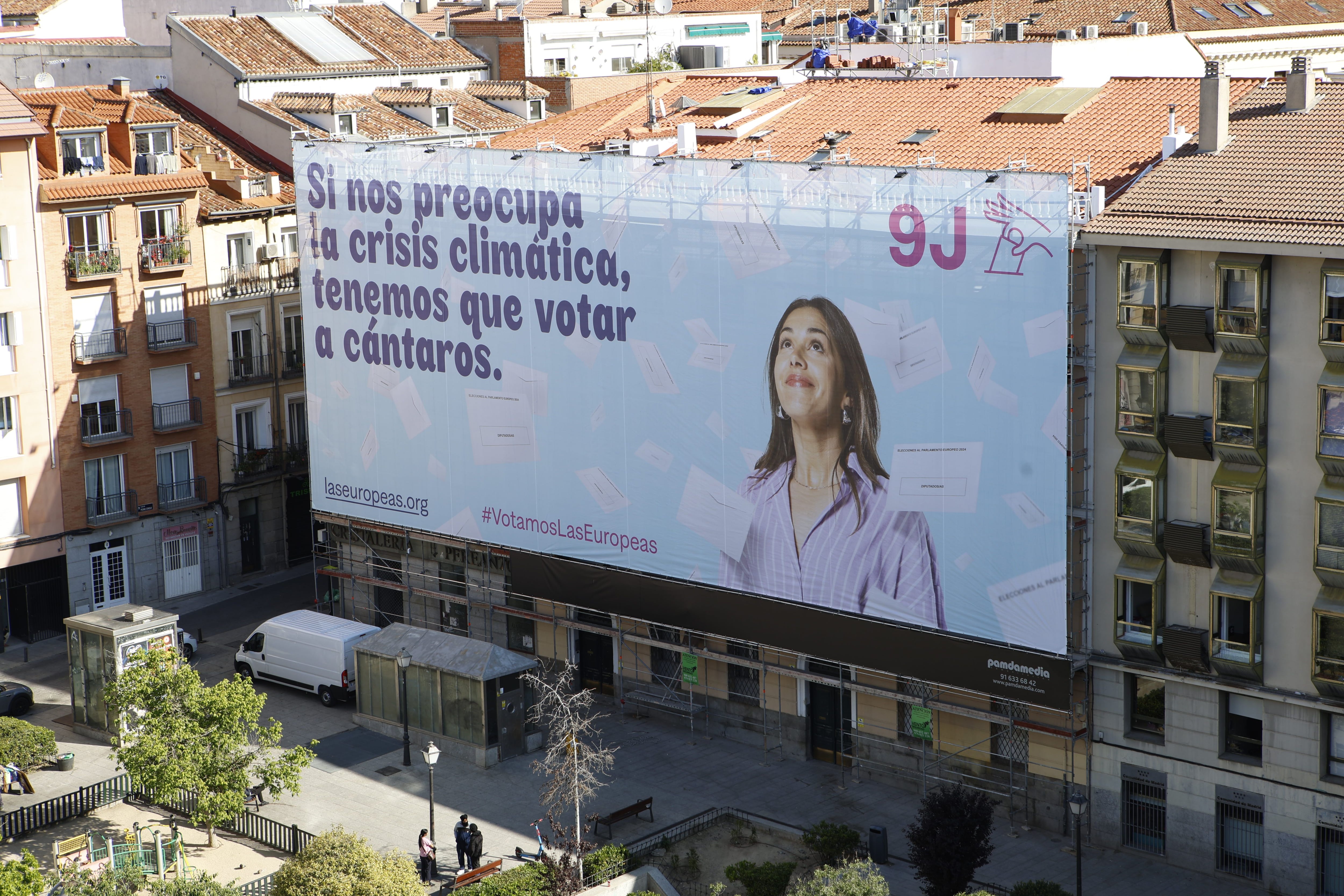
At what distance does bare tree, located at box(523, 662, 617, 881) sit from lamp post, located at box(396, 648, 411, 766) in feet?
9.89

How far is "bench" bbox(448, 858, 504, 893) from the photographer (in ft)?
110

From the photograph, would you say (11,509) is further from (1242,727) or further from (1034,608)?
(1242,727)

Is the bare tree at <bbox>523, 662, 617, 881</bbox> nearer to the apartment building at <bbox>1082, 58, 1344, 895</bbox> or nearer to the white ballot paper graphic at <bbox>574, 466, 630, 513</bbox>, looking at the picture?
the white ballot paper graphic at <bbox>574, 466, 630, 513</bbox>

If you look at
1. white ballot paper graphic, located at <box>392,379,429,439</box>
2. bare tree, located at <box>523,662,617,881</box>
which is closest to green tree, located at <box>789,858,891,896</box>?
bare tree, located at <box>523,662,617,881</box>

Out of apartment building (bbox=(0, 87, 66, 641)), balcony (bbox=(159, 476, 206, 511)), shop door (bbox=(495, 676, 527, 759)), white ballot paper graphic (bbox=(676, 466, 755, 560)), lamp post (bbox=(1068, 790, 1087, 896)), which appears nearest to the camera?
lamp post (bbox=(1068, 790, 1087, 896))

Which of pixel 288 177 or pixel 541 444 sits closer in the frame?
pixel 541 444

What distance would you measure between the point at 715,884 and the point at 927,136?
19.4 m

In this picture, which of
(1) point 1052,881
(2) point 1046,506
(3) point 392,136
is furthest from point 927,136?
(3) point 392,136

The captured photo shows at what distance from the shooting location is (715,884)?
3177 centimetres

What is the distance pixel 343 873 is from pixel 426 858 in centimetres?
440

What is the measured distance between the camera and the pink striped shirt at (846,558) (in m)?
36.3

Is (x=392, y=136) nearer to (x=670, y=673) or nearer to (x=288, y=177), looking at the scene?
(x=288, y=177)

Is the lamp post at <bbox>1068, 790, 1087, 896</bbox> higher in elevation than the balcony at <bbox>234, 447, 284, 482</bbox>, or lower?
lower

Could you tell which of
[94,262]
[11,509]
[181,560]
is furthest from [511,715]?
[94,262]
